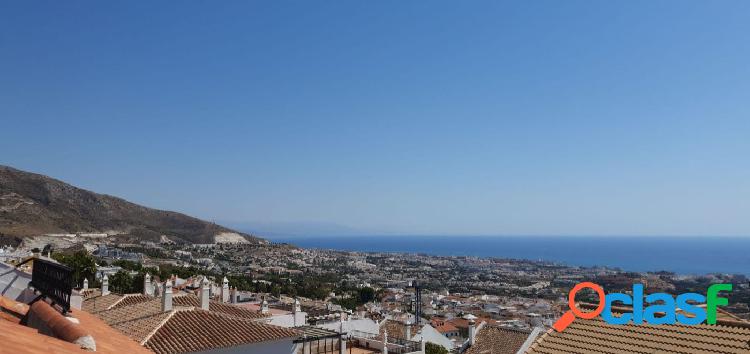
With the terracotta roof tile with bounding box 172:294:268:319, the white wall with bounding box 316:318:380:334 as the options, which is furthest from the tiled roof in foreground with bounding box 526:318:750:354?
the white wall with bounding box 316:318:380:334

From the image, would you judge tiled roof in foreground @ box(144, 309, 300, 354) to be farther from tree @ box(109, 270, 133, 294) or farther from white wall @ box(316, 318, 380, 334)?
tree @ box(109, 270, 133, 294)

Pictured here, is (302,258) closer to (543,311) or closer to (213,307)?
(543,311)

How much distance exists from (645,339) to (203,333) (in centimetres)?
1206

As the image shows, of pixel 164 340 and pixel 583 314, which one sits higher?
pixel 583 314

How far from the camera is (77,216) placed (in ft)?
382

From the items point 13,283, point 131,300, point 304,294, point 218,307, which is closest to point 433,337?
point 218,307

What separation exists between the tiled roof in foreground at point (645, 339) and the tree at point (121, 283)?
4003 cm

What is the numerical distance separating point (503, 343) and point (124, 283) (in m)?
28.3

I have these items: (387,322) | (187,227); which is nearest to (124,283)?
(387,322)

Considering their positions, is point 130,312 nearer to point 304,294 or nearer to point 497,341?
point 497,341

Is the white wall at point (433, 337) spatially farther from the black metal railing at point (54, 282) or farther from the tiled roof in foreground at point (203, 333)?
the black metal railing at point (54, 282)

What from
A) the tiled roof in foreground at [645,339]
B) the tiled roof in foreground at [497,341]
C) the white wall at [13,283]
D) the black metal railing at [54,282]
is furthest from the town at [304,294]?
the tiled roof in foreground at [645,339]

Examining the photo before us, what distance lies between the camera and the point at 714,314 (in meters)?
8.97

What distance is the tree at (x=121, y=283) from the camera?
142 ft
